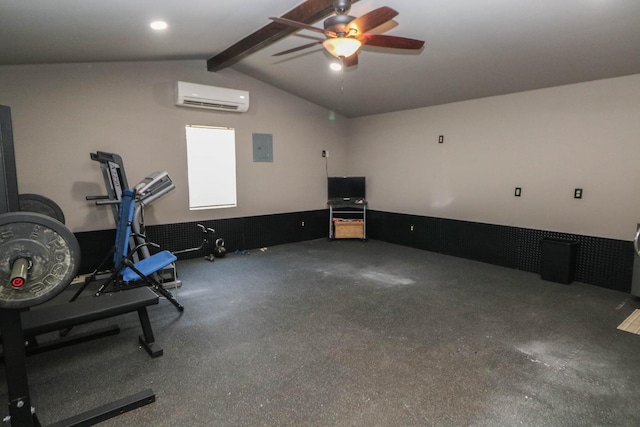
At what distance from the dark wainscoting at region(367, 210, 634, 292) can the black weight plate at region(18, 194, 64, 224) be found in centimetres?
495

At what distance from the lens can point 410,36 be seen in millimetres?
3543

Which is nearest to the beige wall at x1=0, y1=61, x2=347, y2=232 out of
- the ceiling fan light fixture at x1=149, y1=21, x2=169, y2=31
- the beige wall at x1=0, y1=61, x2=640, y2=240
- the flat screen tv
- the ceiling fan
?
the beige wall at x1=0, y1=61, x2=640, y2=240

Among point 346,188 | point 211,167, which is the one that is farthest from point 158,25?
point 346,188

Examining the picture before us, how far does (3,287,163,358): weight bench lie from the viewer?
238 centimetres

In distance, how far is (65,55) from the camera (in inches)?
152

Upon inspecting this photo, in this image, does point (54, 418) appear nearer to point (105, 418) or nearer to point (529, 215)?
point (105, 418)

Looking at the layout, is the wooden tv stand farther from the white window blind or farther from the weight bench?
the weight bench

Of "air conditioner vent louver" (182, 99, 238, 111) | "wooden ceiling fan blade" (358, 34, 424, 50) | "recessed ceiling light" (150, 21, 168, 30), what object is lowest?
"wooden ceiling fan blade" (358, 34, 424, 50)

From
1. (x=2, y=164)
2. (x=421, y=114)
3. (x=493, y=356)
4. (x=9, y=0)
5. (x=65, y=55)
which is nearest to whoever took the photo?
(x=2, y=164)

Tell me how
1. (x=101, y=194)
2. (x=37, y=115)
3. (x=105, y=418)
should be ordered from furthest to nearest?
(x=101, y=194)
(x=37, y=115)
(x=105, y=418)

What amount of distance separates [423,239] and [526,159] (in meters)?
2.00

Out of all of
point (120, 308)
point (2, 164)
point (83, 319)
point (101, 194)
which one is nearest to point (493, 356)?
point (120, 308)

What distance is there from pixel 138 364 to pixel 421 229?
468cm

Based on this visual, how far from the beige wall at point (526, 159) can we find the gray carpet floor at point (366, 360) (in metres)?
1.00
